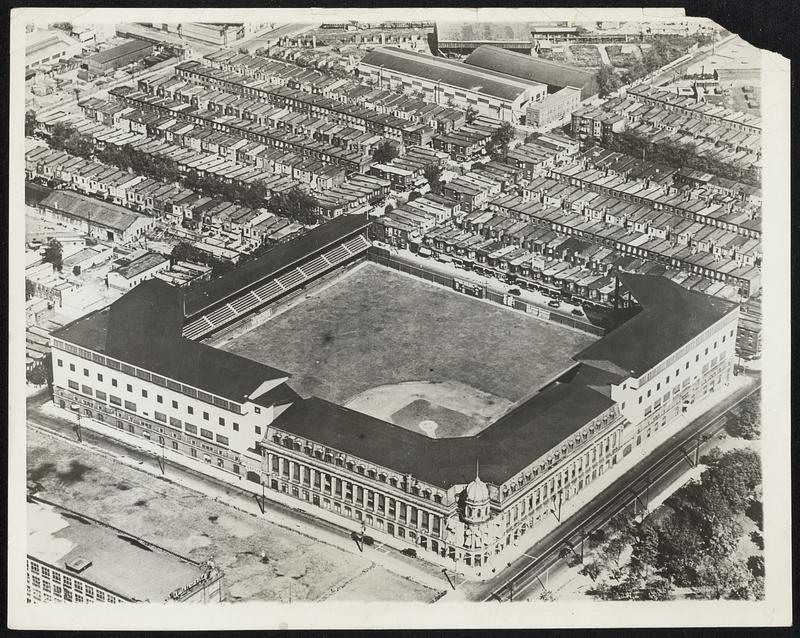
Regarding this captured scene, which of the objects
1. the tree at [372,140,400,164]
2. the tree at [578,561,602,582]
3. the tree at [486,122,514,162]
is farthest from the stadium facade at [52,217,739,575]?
the tree at [486,122,514,162]

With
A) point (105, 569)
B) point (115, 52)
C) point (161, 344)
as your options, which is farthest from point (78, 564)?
point (115, 52)

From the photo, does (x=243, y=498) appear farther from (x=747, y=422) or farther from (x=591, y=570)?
(x=747, y=422)

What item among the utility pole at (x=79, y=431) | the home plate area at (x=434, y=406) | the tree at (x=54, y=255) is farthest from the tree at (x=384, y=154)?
the utility pole at (x=79, y=431)

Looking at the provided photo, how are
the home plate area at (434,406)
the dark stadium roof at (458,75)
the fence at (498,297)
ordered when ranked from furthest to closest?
1. the dark stadium roof at (458,75)
2. the fence at (498,297)
3. the home plate area at (434,406)

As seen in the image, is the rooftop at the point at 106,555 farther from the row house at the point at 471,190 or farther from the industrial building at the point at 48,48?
the row house at the point at 471,190

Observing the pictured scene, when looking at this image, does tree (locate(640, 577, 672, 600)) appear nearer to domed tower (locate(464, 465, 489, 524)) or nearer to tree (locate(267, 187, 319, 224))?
domed tower (locate(464, 465, 489, 524))

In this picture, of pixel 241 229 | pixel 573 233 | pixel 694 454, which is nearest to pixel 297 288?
pixel 241 229
